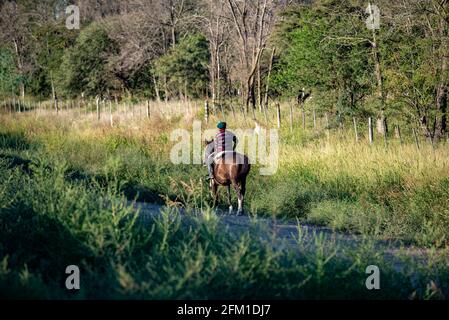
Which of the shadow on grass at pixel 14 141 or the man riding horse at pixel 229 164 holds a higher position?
the shadow on grass at pixel 14 141

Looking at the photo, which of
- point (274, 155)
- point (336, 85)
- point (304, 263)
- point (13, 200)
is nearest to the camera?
point (304, 263)

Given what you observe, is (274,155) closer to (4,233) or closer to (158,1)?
(4,233)

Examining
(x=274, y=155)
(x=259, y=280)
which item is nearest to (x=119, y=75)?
(x=274, y=155)

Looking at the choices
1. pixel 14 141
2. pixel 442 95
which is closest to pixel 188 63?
pixel 14 141

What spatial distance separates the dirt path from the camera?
6145 millimetres

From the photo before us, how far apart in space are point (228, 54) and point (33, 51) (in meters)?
24.3

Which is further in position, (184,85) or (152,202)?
(184,85)

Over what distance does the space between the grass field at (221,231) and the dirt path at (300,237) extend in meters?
0.15

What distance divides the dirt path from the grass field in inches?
5.8

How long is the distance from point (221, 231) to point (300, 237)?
0.95 meters

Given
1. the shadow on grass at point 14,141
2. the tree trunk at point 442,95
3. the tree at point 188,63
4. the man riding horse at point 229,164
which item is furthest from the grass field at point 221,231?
the tree at point 188,63

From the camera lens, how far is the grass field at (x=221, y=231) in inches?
203

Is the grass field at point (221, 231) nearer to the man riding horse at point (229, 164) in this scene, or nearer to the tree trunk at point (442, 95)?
the man riding horse at point (229, 164)

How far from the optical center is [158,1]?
139ft
